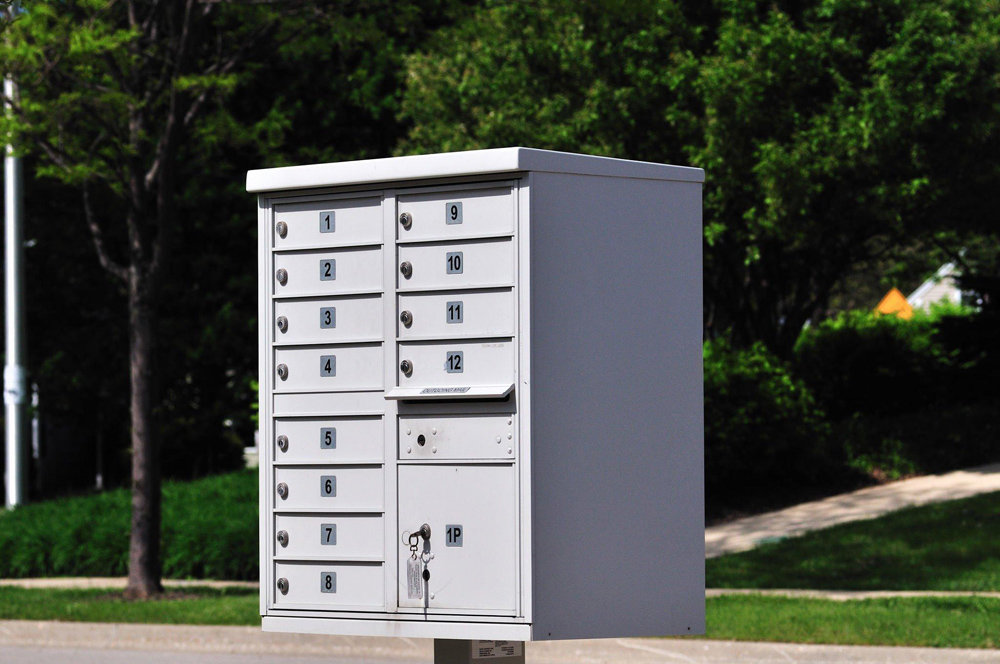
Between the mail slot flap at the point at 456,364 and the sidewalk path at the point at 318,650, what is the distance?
4.71m

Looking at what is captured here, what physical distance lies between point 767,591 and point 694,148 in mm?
6106

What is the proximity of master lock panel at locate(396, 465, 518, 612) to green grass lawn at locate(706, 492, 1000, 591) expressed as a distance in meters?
8.03

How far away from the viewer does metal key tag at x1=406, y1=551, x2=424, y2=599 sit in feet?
14.7

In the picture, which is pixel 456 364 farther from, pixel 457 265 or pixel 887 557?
pixel 887 557

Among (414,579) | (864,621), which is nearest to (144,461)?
(864,621)

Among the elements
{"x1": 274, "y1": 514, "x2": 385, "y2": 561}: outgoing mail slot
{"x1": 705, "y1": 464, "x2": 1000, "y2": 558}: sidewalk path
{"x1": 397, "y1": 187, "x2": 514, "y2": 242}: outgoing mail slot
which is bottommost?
{"x1": 705, "y1": 464, "x2": 1000, "y2": 558}: sidewalk path

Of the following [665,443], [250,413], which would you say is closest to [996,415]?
[250,413]

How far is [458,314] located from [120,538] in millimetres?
11503

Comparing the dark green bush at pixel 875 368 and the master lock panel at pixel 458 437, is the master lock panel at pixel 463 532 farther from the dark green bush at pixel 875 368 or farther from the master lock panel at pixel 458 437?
the dark green bush at pixel 875 368

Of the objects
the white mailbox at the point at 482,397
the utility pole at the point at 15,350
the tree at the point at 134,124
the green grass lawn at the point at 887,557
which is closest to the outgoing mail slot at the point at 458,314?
the white mailbox at the point at 482,397

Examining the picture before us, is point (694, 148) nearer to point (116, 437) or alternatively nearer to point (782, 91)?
point (782, 91)

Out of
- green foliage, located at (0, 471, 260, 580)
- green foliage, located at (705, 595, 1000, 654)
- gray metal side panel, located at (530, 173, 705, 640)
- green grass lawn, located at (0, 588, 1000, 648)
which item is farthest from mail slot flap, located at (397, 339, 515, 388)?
green foliage, located at (0, 471, 260, 580)

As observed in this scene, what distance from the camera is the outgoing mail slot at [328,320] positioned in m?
4.60

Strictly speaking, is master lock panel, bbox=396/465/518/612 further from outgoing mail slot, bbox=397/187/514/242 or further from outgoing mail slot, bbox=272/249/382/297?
outgoing mail slot, bbox=397/187/514/242
